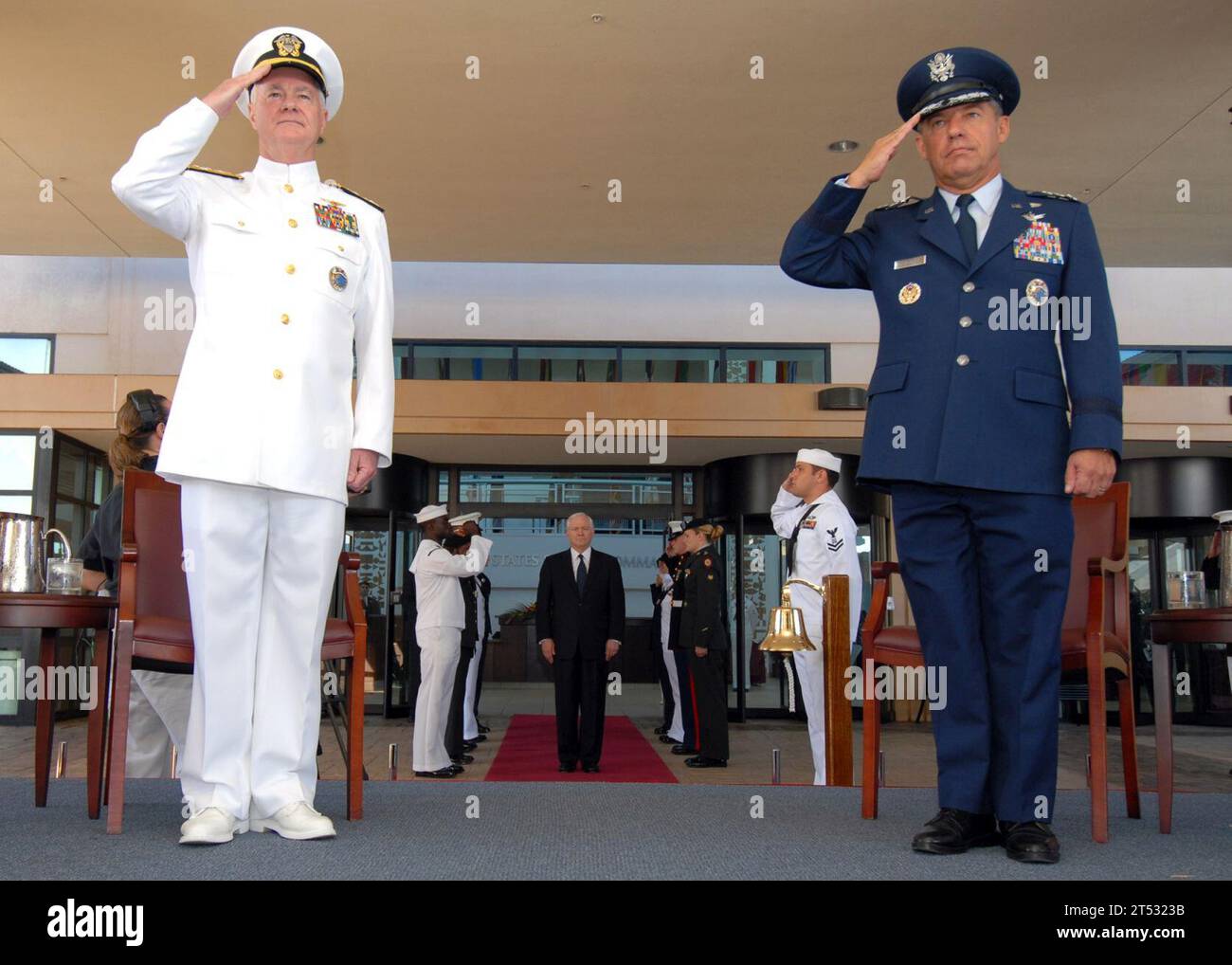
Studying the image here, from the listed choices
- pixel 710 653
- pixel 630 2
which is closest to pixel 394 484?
pixel 710 653

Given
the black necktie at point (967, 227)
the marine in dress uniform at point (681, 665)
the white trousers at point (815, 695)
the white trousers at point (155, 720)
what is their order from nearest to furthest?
the black necktie at point (967, 227), the white trousers at point (155, 720), the white trousers at point (815, 695), the marine in dress uniform at point (681, 665)

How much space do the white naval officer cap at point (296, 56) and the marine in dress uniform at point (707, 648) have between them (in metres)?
5.93

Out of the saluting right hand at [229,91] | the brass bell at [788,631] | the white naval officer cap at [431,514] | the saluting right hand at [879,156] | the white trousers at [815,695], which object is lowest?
the white trousers at [815,695]

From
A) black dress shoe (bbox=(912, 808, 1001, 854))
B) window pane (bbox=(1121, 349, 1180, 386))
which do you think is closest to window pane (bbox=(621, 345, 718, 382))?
window pane (bbox=(1121, 349, 1180, 386))

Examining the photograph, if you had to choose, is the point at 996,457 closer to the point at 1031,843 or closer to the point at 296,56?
the point at 1031,843

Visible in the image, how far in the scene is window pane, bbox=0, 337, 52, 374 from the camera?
12.3 m

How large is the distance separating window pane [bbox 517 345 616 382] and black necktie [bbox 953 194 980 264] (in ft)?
34.8

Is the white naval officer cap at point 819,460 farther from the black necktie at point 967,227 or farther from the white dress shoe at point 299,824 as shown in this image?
the white dress shoe at point 299,824

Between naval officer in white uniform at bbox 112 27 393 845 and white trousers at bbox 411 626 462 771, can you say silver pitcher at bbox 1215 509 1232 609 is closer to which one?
naval officer in white uniform at bbox 112 27 393 845

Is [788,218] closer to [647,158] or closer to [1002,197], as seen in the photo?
[647,158]

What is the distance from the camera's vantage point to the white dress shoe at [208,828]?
2.20m

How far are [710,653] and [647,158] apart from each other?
3632 millimetres

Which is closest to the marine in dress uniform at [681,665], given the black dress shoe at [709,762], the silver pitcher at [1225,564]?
the black dress shoe at [709,762]
